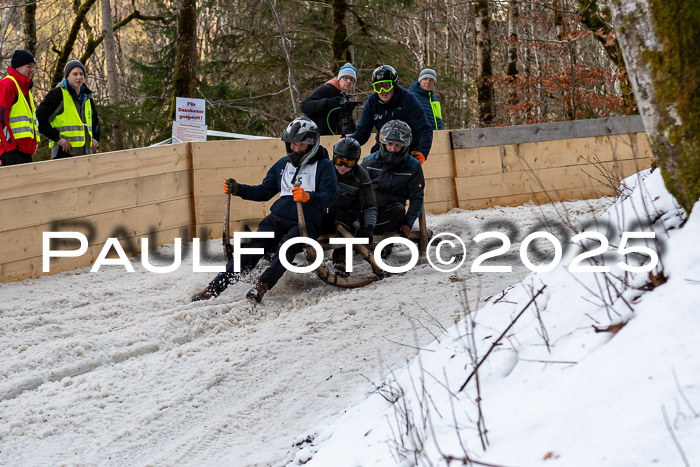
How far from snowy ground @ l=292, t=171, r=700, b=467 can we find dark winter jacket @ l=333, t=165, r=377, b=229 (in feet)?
11.1

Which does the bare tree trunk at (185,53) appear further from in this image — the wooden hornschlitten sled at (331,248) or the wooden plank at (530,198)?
the wooden hornschlitten sled at (331,248)

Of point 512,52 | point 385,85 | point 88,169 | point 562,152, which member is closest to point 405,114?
point 385,85

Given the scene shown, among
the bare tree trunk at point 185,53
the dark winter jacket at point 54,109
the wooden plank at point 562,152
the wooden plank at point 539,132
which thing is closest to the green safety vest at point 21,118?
the dark winter jacket at point 54,109

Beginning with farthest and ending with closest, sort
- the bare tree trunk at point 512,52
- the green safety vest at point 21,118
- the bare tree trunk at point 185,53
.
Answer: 1. the bare tree trunk at point 512,52
2. the bare tree trunk at point 185,53
3. the green safety vest at point 21,118

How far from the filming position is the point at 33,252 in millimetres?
7074

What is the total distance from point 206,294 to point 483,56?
11309 millimetres

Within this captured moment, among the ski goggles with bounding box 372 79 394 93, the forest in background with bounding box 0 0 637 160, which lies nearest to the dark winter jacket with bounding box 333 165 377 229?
the ski goggles with bounding box 372 79 394 93

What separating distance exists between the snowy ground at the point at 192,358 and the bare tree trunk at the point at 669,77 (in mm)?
568

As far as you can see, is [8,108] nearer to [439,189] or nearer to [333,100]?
[333,100]

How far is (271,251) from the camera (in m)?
6.92

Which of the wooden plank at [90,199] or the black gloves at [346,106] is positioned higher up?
the black gloves at [346,106]

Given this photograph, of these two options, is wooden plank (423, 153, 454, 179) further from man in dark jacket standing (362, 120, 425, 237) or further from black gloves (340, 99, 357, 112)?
man in dark jacket standing (362, 120, 425, 237)

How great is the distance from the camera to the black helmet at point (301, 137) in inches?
266

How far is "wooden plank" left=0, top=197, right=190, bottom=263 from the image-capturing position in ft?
22.7
